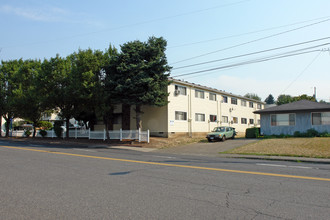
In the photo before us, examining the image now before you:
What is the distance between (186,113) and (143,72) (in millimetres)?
8370

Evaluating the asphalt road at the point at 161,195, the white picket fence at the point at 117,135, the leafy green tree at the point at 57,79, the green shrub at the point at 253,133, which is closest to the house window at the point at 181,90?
the white picket fence at the point at 117,135

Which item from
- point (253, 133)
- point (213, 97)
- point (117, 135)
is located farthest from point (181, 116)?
point (253, 133)

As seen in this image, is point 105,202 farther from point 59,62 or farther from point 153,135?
point 59,62

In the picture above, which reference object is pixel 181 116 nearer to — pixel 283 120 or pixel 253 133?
pixel 253 133

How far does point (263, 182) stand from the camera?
7.41 metres

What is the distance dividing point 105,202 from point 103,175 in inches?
123

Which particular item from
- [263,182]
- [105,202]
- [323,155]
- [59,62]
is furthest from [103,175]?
[59,62]

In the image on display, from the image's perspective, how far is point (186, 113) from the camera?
28734mm

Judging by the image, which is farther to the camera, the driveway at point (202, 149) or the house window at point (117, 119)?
the house window at point (117, 119)

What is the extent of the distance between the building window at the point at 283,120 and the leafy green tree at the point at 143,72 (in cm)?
1187

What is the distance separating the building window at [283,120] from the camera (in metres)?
25.9

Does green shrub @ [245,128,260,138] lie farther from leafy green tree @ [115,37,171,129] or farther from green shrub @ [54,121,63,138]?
green shrub @ [54,121,63,138]

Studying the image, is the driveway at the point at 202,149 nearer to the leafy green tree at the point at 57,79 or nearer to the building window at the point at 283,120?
the building window at the point at 283,120

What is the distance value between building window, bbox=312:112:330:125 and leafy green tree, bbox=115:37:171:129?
14.6 m
